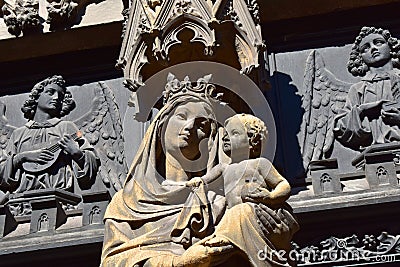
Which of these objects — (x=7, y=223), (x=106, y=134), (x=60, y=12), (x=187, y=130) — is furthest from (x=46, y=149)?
(x=187, y=130)

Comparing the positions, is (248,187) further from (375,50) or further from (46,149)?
(46,149)

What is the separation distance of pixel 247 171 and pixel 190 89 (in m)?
1.00

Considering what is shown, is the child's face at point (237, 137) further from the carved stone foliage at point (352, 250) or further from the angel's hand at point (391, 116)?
the angel's hand at point (391, 116)

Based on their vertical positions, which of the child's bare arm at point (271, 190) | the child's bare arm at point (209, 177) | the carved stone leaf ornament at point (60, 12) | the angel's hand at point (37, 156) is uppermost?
the carved stone leaf ornament at point (60, 12)

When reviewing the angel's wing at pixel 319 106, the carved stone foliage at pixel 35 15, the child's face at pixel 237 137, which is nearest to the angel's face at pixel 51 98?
the carved stone foliage at pixel 35 15

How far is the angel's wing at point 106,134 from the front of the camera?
6957 millimetres

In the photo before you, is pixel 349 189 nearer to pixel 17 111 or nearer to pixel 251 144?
pixel 251 144

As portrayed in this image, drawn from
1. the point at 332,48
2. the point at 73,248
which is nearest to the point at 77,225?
the point at 73,248

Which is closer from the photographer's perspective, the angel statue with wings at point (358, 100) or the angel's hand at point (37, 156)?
the angel statue with wings at point (358, 100)

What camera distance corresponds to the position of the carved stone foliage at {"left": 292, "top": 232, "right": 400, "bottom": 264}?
5.75 m

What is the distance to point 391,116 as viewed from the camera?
6.47 meters

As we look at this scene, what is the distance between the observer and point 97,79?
25.3 ft

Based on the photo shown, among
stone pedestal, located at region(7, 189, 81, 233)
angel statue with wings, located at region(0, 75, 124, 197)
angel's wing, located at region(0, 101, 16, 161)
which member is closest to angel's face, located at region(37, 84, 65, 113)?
angel statue with wings, located at region(0, 75, 124, 197)

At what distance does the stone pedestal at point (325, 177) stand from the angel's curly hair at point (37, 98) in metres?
2.57
